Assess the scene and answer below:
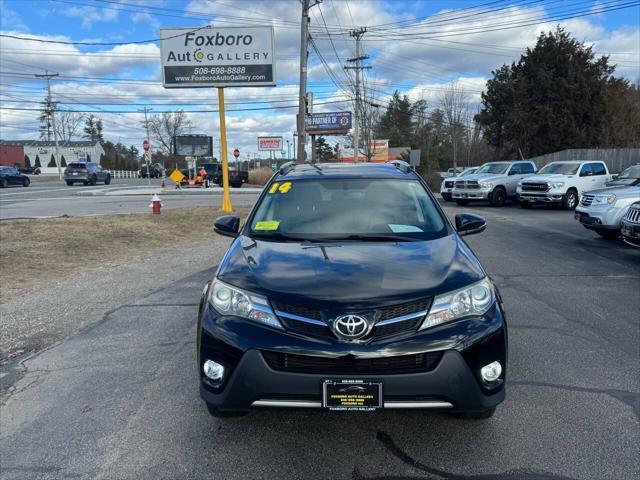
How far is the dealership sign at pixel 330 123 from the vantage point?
56.4 metres

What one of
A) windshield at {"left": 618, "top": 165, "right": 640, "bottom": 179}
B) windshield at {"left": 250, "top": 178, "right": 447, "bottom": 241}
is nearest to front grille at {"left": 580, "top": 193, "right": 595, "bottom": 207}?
windshield at {"left": 618, "top": 165, "right": 640, "bottom": 179}

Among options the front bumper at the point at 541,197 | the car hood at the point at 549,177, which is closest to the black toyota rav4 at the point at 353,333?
the front bumper at the point at 541,197

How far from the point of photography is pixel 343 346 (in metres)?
2.69

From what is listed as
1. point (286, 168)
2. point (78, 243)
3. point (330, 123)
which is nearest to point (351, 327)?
point (286, 168)

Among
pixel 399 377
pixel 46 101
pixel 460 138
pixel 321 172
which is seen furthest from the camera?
pixel 460 138

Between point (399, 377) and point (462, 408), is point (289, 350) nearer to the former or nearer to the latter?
point (399, 377)

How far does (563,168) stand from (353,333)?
65.3 ft

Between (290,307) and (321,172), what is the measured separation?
7.33 ft

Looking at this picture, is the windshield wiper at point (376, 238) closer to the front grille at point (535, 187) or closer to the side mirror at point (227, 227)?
the side mirror at point (227, 227)

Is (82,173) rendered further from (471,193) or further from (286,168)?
(286,168)

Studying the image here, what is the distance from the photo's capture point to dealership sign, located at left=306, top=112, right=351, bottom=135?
5637cm

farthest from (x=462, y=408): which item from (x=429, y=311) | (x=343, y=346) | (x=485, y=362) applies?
(x=343, y=346)

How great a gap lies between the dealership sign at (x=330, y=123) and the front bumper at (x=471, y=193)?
3493 cm

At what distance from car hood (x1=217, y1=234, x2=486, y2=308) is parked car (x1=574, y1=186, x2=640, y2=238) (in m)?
8.55
